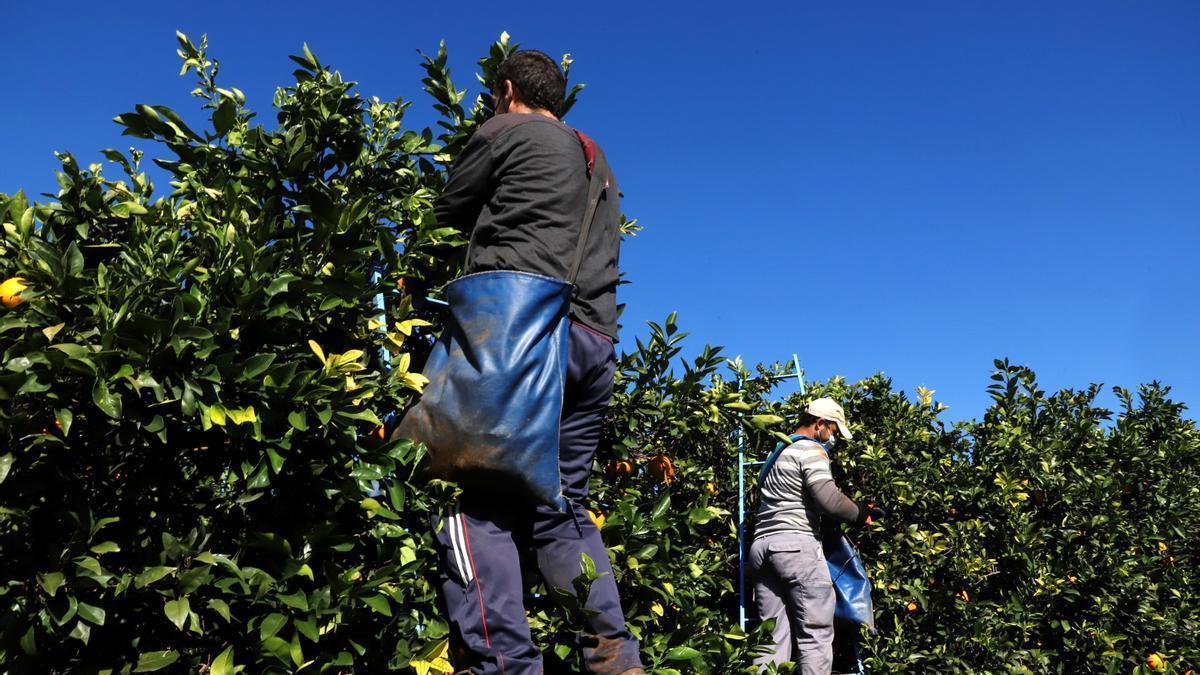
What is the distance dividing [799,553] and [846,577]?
0.49 m

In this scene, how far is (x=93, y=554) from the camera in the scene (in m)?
2.04

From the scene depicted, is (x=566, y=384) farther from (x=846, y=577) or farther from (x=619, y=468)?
(x=846, y=577)

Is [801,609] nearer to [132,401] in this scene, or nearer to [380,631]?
[380,631]

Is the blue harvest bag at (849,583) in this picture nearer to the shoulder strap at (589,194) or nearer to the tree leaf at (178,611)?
the shoulder strap at (589,194)

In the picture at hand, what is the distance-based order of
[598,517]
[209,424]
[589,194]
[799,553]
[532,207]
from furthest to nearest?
[799,553] → [598,517] → [589,194] → [532,207] → [209,424]

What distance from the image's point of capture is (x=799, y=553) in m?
4.77

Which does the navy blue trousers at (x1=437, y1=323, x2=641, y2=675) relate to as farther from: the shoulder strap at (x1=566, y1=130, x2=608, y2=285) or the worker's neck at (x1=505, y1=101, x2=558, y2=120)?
the worker's neck at (x1=505, y1=101, x2=558, y2=120)

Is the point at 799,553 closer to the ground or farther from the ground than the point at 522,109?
closer to the ground

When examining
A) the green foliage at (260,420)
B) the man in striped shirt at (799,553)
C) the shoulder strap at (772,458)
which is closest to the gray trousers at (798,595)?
the man in striped shirt at (799,553)

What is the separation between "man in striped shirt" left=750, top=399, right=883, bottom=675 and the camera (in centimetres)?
478

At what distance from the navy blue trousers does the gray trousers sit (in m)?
2.38

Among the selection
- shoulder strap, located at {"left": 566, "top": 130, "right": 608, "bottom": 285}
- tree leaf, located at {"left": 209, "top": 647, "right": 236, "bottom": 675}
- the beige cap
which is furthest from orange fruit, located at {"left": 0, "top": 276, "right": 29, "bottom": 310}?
the beige cap

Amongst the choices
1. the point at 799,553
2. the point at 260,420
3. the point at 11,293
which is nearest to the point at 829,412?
the point at 799,553

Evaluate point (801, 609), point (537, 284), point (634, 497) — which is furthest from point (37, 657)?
point (801, 609)
